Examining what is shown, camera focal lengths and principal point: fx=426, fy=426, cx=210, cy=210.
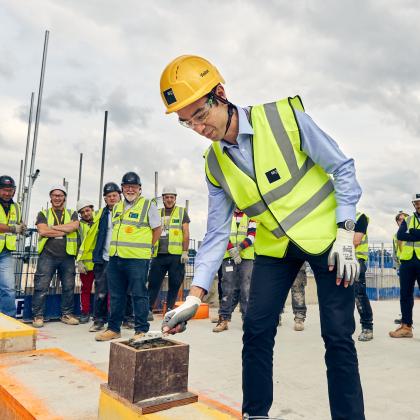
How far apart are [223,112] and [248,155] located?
268 mm

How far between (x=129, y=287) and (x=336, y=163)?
4.23m

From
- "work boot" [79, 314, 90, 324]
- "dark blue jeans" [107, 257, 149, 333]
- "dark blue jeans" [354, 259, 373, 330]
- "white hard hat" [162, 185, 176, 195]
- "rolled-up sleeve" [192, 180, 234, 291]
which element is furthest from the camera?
"white hard hat" [162, 185, 176, 195]

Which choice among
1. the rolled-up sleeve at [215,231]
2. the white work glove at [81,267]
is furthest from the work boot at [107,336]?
the rolled-up sleeve at [215,231]

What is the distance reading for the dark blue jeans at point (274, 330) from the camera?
2092mm

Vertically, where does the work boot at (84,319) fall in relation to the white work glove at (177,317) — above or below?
below

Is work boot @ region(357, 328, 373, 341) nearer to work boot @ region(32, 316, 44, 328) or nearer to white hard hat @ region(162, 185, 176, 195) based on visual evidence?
white hard hat @ region(162, 185, 176, 195)

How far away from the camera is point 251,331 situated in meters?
2.35

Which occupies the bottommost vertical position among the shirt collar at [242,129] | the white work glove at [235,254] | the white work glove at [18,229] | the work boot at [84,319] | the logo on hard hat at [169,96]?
the work boot at [84,319]

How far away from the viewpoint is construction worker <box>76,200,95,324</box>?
23.9 feet

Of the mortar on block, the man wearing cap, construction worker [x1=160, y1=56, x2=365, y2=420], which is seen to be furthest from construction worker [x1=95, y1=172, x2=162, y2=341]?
construction worker [x1=160, y1=56, x2=365, y2=420]

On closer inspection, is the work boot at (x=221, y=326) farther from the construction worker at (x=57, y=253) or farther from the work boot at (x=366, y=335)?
the construction worker at (x=57, y=253)

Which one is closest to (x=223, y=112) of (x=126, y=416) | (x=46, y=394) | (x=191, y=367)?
(x=126, y=416)

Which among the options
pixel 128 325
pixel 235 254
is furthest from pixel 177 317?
pixel 128 325

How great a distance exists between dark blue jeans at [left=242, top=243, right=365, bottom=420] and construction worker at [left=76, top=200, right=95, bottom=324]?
544 cm
